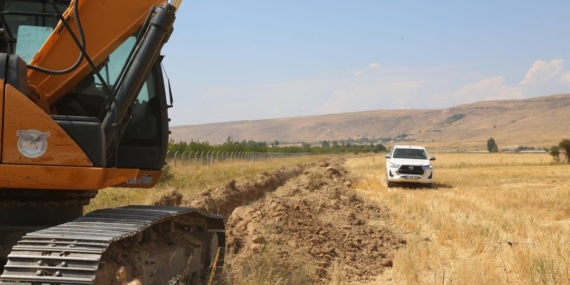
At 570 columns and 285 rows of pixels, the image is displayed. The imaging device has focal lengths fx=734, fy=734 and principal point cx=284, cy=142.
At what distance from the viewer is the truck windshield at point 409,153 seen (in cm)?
2994

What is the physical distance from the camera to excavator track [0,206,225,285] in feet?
15.9

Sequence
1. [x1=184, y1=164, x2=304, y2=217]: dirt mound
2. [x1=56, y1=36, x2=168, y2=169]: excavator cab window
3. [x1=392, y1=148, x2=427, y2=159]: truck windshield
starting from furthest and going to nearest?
[x1=392, y1=148, x2=427, y2=159]: truck windshield → [x1=184, y1=164, x2=304, y2=217]: dirt mound → [x1=56, y1=36, x2=168, y2=169]: excavator cab window

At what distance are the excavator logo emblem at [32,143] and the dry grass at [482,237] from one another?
4958 mm

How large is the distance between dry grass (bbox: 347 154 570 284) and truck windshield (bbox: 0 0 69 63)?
508 centimetres

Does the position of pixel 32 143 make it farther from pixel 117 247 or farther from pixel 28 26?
pixel 28 26

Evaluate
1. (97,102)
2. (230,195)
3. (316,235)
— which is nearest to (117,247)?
(97,102)

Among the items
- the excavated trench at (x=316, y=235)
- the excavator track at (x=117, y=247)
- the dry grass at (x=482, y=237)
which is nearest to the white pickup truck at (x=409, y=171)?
the dry grass at (x=482, y=237)

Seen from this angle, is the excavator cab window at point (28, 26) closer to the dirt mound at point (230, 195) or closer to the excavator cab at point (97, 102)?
the excavator cab at point (97, 102)

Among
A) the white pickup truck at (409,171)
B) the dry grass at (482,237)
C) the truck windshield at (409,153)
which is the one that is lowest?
the dry grass at (482,237)

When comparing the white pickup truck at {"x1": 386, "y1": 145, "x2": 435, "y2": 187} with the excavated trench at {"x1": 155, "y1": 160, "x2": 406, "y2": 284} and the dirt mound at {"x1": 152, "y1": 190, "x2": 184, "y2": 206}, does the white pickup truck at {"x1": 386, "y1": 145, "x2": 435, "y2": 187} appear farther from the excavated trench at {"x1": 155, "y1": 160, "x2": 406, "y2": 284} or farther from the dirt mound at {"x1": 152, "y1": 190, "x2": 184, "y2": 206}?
the dirt mound at {"x1": 152, "y1": 190, "x2": 184, "y2": 206}

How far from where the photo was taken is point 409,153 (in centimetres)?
3028

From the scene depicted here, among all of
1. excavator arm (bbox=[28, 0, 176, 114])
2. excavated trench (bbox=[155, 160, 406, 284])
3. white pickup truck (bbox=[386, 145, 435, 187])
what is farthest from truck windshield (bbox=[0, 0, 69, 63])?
white pickup truck (bbox=[386, 145, 435, 187])

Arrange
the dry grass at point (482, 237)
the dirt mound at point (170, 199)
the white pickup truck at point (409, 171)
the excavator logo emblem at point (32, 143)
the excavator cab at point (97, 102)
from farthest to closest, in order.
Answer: the white pickup truck at point (409, 171), the dirt mound at point (170, 199), the dry grass at point (482, 237), the excavator cab at point (97, 102), the excavator logo emblem at point (32, 143)

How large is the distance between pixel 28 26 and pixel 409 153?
24.6 metres
